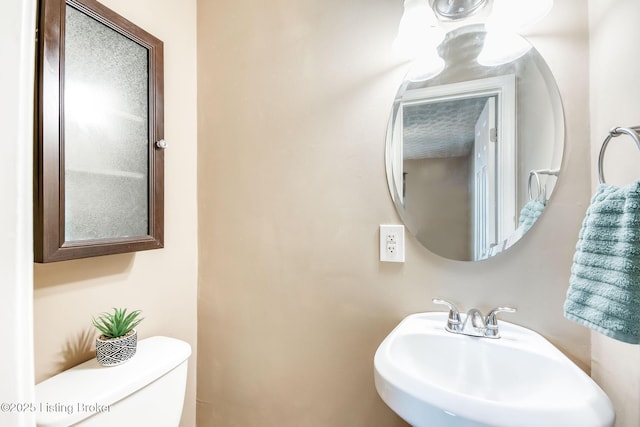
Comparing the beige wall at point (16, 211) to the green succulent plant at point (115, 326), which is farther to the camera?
the green succulent plant at point (115, 326)

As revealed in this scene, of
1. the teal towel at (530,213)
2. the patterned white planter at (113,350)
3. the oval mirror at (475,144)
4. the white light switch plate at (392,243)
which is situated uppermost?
the oval mirror at (475,144)

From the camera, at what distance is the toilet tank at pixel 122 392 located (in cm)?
70

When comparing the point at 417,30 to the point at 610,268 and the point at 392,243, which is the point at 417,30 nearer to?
the point at 392,243

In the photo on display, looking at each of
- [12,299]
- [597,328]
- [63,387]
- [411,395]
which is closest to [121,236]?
[63,387]

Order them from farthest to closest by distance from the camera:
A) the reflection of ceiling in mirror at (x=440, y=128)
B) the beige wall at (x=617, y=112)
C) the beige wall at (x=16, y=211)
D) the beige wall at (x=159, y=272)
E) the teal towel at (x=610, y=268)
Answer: the reflection of ceiling in mirror at (x=440, y=128) < the beige wall at (x=159, y=272) < the beige wall at (x=617, y=112) < the teal towel at (x=610, y=268) < the beige wall at (x=16, y=211)

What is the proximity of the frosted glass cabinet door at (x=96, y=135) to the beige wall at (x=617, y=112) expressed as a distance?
128 centimetres

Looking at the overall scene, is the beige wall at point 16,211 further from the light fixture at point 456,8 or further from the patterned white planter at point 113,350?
the light fixture at point 456,8

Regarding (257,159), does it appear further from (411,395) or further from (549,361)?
(549,361)

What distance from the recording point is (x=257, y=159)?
1166 millimetres

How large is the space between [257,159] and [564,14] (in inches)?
41.4

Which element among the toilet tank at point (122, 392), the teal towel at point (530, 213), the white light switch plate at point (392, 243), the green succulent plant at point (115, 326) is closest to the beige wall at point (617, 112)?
the teal towel at point (530, 213)

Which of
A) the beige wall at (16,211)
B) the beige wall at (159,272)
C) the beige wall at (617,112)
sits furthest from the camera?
the beige wall at (159,272)

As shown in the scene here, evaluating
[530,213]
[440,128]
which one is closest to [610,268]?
[530,213]

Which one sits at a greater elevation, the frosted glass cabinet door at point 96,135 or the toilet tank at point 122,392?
the frosted glass cabinet door at point 96,135
